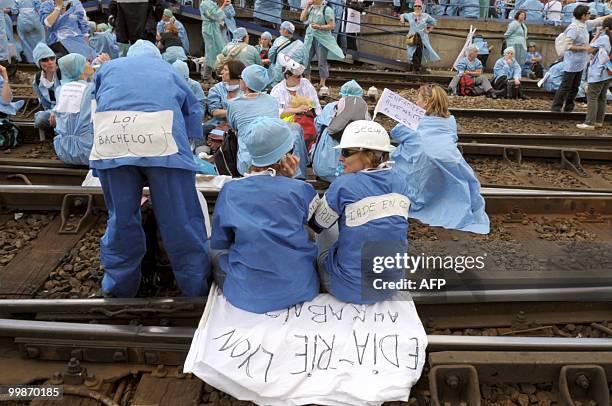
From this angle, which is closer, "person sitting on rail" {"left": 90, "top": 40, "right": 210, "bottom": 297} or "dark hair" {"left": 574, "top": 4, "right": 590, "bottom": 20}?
"person sitting on rail" {"left": 90, "top": 40, "right": 210, "bottom": 297}

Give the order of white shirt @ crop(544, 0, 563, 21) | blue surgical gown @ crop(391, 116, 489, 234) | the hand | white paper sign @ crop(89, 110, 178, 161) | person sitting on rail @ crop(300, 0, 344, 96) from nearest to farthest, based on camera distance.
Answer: white paper sign @ crop(89, 110, 178, 161) → the hand → blue surgical gown @ crop(391, 116, 489, 234) → person sitting on rail @ crop(300, 0, 344, 96) → white shirt @ crop(544, 0, 563, 21)

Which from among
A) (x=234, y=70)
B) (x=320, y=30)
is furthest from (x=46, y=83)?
(x=320, y=30)

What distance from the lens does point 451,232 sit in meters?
5.34

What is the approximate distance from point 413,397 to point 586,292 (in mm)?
1591

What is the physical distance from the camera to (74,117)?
621cm

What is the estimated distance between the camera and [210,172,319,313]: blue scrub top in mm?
3408

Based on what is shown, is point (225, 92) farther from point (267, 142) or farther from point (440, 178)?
point (267, 142)

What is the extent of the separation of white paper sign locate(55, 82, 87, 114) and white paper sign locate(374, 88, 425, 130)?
3.37 metres

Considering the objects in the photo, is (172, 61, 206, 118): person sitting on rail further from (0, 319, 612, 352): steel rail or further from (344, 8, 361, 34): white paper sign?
(344, 8, 361, 34): white paper sign

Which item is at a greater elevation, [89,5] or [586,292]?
[89,5]

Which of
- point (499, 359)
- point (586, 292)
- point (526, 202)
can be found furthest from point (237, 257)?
point (526, 202)

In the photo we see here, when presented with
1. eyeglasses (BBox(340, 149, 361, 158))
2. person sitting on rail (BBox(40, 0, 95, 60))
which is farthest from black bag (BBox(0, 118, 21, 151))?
eyeglasses (BBox(340, 149, 361, 158))

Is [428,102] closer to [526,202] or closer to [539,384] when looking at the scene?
[526,202]

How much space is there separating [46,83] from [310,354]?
6.00m
